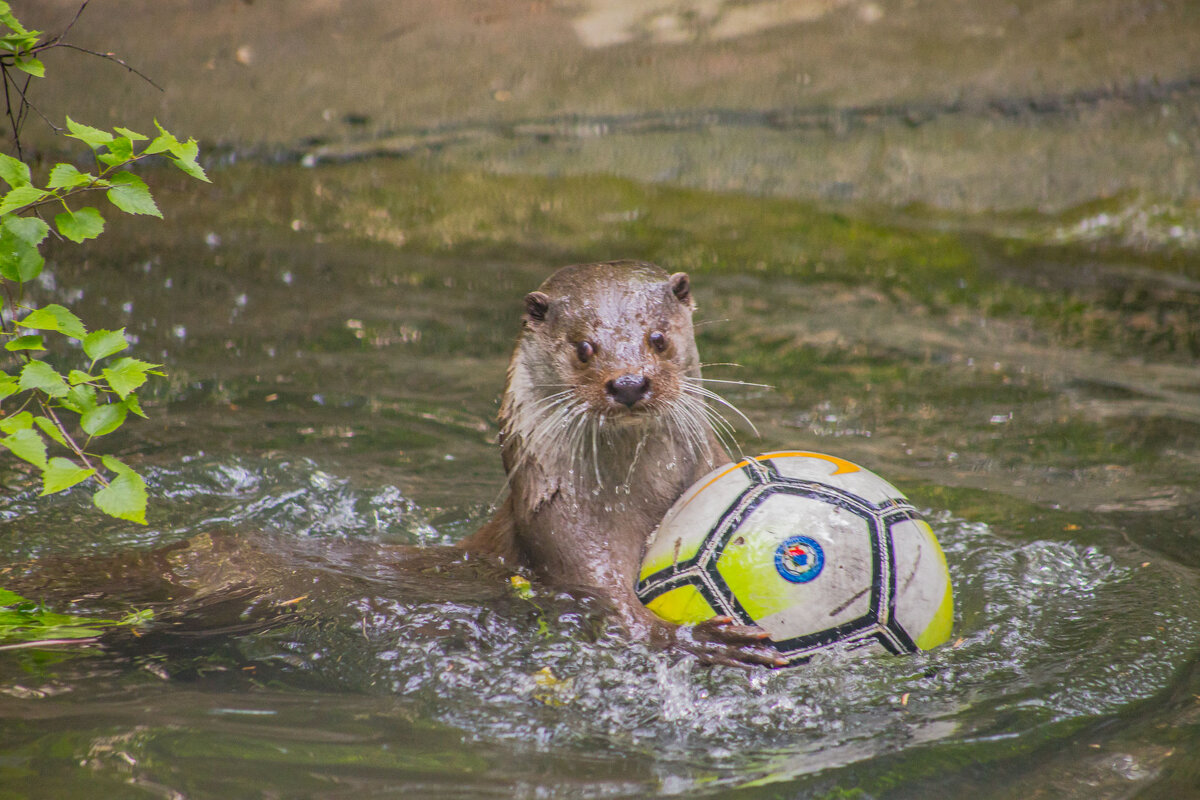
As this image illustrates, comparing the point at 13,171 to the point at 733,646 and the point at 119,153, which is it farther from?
the point at 733,646

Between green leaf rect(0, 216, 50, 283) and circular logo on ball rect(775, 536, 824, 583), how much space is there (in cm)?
143

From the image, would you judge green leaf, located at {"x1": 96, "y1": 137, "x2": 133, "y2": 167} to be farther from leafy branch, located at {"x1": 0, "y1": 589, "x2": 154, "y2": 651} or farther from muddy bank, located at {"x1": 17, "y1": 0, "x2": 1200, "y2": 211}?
muddy bank, located at {"x1": 17, "y1": 0, "x2": 1200, "y2": 211}

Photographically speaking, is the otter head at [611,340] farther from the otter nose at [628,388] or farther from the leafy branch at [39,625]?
the leafy branch at [39,625]

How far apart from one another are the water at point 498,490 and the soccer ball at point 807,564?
83mm

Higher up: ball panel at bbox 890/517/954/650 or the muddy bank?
the muddy bank

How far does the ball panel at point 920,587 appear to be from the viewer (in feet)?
7.30

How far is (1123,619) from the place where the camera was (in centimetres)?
252

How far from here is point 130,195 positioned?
2006 millimetres

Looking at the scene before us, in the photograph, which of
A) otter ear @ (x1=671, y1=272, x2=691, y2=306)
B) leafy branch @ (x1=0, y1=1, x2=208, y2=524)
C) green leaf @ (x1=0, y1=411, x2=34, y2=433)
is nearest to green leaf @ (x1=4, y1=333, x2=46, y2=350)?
leafy branch @ (x1=0, y1=1, x2=208, y2=524)

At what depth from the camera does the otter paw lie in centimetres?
219

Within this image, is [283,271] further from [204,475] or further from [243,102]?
[204,475]

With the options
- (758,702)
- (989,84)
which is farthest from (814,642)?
(989,84)

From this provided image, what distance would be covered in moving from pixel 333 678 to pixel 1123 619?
168 centimetres

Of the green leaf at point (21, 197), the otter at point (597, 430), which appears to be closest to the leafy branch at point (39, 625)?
the green leaf at point (21, 197)
